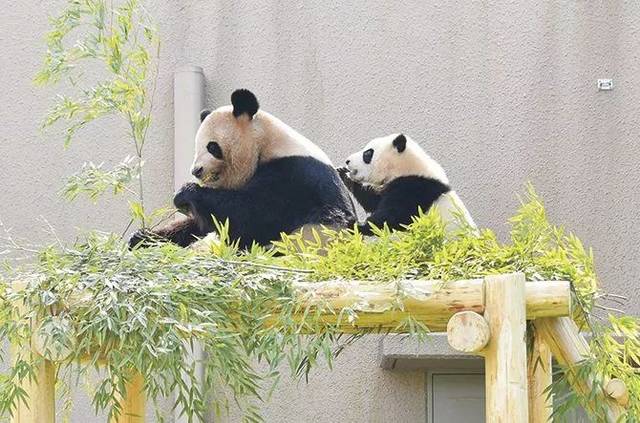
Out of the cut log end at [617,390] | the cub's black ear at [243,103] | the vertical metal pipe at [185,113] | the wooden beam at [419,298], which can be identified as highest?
the vertical metal pipe at [185,113]

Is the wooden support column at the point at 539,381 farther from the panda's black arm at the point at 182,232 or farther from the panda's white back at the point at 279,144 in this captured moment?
the panda's black arm at the point at 182,232

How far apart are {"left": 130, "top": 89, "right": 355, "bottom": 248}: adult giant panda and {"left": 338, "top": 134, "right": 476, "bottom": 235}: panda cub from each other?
346 mm

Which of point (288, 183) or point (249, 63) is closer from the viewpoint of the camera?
point (288, 183)

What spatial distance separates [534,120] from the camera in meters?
6.84

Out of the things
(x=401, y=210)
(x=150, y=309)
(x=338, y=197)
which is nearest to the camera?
(x=150, y=309)

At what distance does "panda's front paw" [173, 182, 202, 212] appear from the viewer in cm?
504

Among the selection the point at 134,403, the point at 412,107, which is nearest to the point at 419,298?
the point at 134,403

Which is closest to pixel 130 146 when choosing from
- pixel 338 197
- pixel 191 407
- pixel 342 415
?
pixel 342 415

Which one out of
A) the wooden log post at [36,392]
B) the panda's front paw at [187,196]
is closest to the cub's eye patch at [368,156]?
the panda's front paw at [187,196]

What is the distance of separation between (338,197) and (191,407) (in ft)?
4.45

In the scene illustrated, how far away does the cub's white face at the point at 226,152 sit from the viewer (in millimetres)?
5191

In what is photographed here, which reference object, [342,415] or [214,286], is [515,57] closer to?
[342,415]

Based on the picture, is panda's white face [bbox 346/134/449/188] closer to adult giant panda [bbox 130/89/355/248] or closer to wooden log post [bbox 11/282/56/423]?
adult giant panda [bbox 130/89/355/248]

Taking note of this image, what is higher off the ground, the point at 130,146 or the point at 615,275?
the point at 130,146
